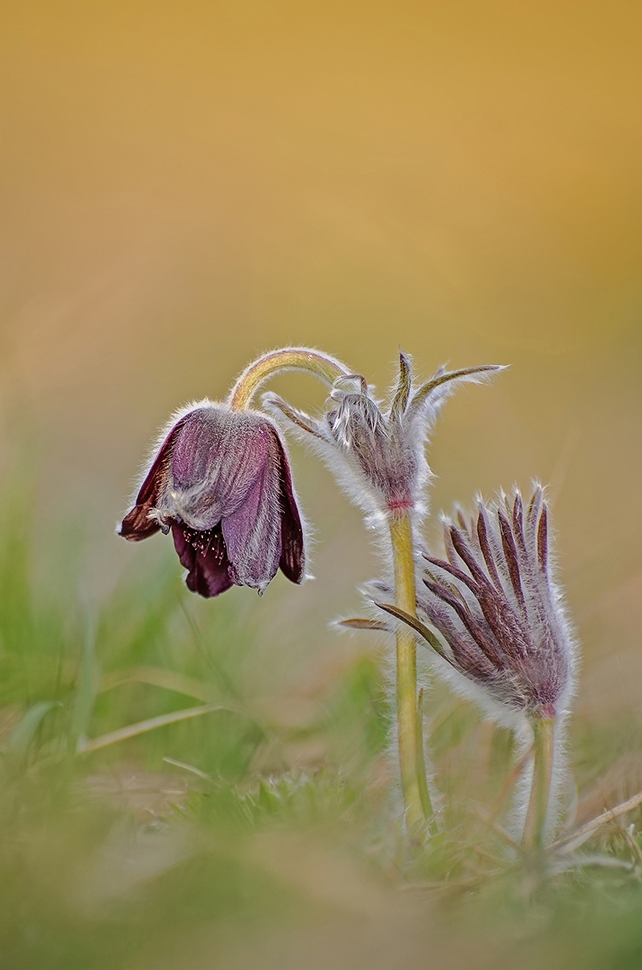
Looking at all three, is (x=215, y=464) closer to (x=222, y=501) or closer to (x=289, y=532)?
(x=222, y=501)

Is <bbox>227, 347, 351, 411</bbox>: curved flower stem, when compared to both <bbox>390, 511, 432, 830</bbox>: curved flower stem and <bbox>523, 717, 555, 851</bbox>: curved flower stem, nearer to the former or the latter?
<bbox>390, 511, 432, 830</bbox>: curved flower stem

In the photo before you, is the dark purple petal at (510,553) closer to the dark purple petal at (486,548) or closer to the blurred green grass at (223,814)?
the dark purple petal at (486,548)

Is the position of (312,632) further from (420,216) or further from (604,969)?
(420,216)

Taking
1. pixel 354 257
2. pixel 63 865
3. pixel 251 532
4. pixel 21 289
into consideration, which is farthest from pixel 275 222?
pixel 63 865

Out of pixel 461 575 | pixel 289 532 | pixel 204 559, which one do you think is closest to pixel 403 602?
pixel 461 575

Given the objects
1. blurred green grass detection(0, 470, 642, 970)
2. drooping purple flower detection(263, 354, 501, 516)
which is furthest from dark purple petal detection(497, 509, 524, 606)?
blurred green grass detection(0, 470, 642, 970)

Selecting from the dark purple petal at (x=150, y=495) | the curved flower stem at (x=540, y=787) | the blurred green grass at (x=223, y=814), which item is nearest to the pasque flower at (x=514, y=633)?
the curved flower stem at (x=540, y=787)

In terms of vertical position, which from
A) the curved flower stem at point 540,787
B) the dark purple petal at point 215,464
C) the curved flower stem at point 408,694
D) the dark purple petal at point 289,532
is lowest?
the curved flower stem at point 540,787
